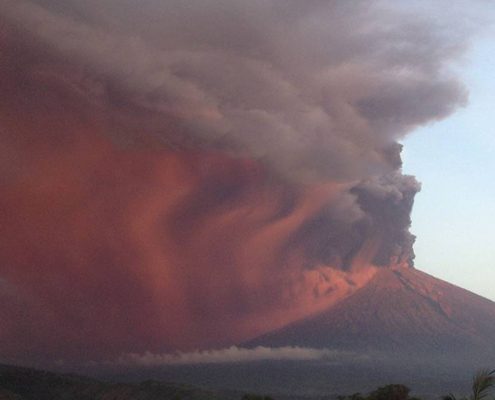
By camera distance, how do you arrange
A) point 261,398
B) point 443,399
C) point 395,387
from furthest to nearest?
point 261,398
point 395,387
point 443,399

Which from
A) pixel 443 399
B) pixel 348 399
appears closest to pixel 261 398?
pixel 348 399

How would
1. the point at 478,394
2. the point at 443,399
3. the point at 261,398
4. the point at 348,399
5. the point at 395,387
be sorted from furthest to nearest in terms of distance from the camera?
the point at 261,398, the point at 348,399, the point at 395,387, the point at 443,399, the point at 478,394

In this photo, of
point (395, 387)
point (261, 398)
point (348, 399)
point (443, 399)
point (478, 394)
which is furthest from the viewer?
point (261, 398)

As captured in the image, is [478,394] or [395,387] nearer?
[478,394]

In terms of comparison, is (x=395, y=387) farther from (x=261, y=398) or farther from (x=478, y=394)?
(x=261, y=398)

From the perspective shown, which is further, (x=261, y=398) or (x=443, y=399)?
(x=261, y=398)

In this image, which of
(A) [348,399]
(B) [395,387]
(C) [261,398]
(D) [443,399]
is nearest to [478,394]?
(D) [443,399]

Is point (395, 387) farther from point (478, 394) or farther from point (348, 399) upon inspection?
point (478, 394)

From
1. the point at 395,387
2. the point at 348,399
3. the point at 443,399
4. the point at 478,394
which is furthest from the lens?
the point at 348,399

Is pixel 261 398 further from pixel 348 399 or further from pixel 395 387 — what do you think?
pixel 395 387
